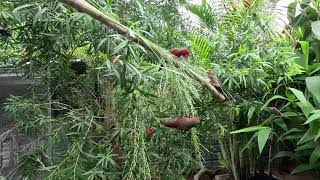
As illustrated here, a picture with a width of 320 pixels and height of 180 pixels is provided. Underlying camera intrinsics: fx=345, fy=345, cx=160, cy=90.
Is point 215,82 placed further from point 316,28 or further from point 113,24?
point 316,28

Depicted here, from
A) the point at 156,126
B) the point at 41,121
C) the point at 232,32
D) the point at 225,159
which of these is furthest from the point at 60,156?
the point at 225,159

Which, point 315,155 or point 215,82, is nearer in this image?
point 215,82

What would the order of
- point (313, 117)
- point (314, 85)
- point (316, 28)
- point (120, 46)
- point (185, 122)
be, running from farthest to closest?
point (316, 28) → point (314, 85) → point (313, 117) → point (185, 122) → point (120, 46)

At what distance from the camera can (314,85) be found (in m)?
1.71

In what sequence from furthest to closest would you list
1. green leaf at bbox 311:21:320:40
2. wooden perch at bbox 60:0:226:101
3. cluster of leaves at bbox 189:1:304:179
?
green leaf at bbox 311:21:320:40, cluster of leaves at bbox 189:1:304:179, wooden perch at bbox 60:0:226:101

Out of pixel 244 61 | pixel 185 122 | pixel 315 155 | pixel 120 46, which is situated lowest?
pixel 315 155

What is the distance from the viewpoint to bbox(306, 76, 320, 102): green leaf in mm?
1683

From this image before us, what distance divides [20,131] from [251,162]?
1.32 metres

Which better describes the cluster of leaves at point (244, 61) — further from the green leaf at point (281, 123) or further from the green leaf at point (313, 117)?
the green leaf at point (313, 117)

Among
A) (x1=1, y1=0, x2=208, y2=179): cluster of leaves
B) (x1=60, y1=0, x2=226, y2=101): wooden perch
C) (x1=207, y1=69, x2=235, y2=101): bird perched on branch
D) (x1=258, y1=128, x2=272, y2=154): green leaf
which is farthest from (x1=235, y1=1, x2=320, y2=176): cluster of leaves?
(x1=60, y1=0, x2=226, y2=101): wooden perch

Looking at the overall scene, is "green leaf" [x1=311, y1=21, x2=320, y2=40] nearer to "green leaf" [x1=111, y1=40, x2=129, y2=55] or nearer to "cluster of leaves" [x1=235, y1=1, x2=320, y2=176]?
"cluster of leaves" [x1=235, y1=1, x2=320, y2=176]

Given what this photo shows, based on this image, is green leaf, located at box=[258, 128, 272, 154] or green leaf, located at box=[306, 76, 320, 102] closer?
green leaf, located at box=[258, 128, 272, 154]

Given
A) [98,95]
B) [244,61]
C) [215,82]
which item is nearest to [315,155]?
[244,61]

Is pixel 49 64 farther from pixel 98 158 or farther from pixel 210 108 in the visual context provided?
pixel 210 108
